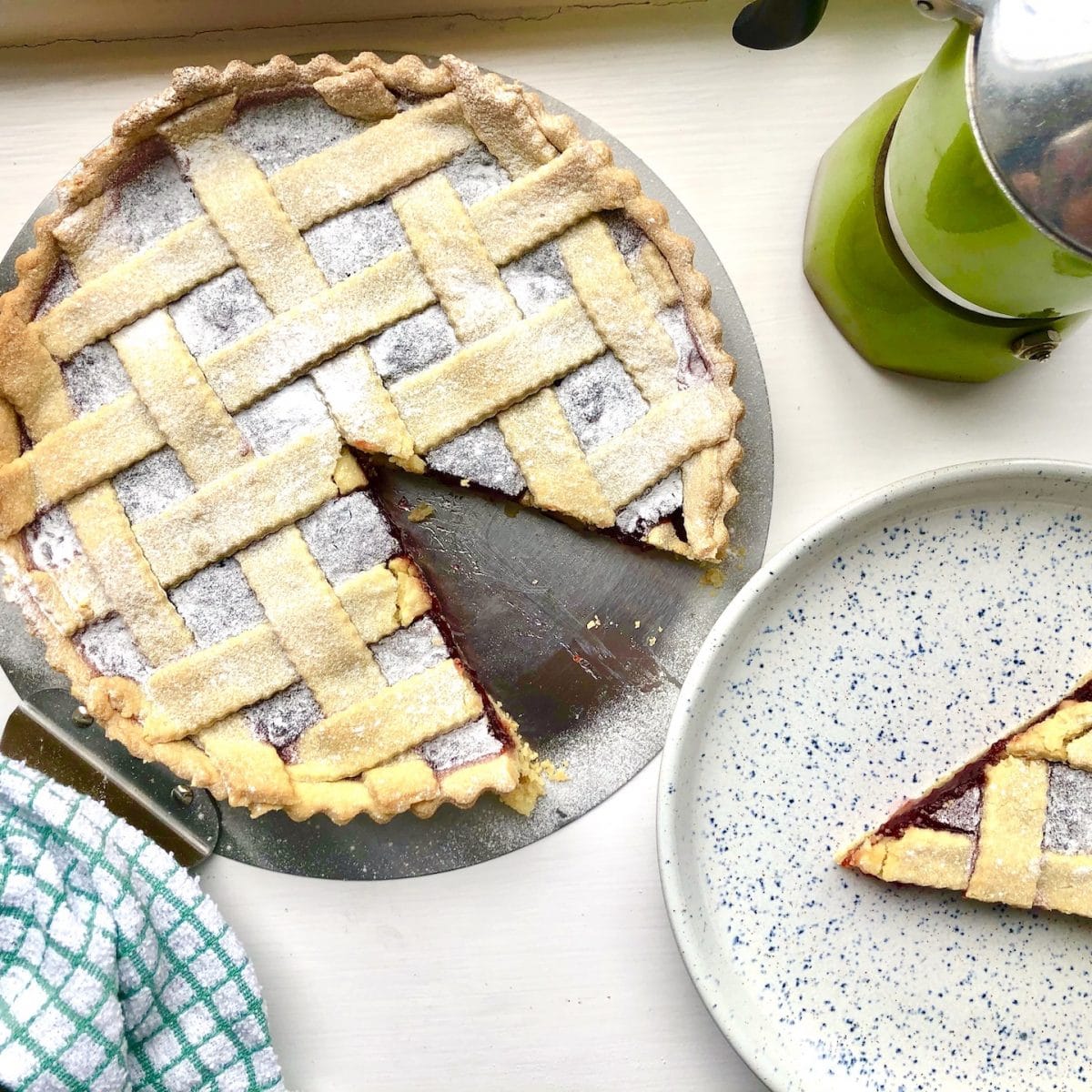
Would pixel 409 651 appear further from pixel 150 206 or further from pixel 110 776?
pixel 150 206

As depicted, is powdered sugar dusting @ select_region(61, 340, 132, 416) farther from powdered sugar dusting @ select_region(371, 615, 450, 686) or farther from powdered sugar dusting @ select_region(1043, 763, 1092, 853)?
powdered sugar dusting @ select_region(1043, 763, 1092, 853)

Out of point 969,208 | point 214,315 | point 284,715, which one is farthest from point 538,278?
point 284,715

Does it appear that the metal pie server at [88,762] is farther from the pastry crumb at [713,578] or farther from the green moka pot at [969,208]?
the green moka pot at [969,208]

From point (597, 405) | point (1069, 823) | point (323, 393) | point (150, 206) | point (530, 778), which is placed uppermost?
point (150, 206)

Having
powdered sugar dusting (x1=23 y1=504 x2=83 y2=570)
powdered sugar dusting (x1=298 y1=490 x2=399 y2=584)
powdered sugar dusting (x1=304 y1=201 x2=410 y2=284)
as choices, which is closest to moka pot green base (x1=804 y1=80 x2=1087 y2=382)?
powdered sugar dusting (x1=304 y1=201 x2=410 y2=284)

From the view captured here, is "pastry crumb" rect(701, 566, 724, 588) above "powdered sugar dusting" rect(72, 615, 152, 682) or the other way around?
the other way around

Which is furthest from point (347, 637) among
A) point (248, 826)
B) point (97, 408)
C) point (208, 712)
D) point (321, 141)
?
point (321, 141)

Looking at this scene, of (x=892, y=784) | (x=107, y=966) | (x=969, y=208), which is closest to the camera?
(x=969, y=208)
